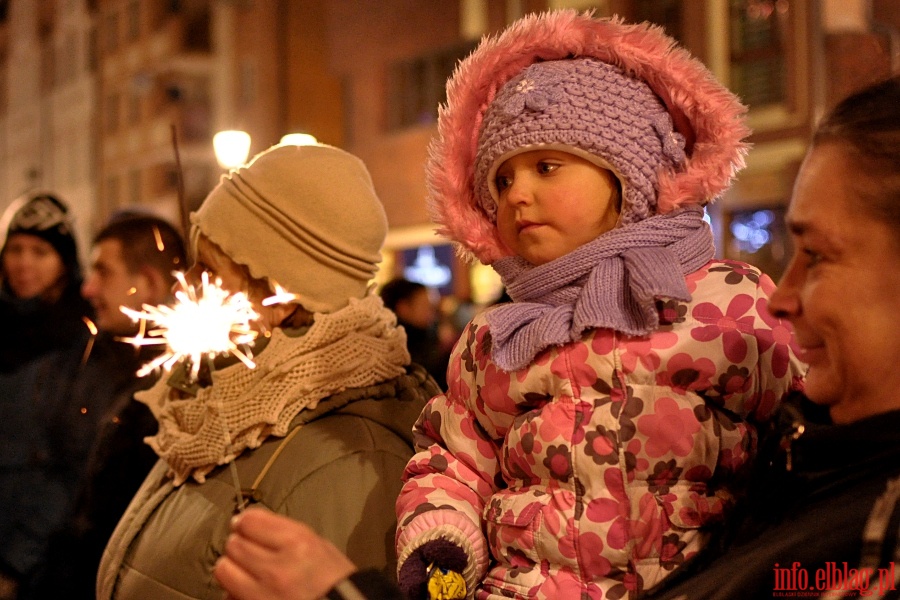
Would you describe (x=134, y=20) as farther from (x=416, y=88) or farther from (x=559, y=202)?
(x=559, y=202)

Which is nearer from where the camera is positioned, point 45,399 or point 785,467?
point 785,467

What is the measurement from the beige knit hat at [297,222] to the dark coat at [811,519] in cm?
141

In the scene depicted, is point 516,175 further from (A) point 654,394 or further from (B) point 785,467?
(B) point 785,467

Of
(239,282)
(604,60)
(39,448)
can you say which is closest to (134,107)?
(39,448)

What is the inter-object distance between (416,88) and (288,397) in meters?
14.8

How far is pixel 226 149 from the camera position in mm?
4777

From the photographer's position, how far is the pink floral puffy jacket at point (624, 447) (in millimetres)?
1748

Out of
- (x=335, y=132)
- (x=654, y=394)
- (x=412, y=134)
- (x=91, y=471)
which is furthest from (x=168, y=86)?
(x=654, y=394)

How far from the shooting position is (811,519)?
1435 millimetres

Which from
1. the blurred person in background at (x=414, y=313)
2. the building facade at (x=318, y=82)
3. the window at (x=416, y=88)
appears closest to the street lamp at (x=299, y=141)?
the building facade at (x=318, y=82)

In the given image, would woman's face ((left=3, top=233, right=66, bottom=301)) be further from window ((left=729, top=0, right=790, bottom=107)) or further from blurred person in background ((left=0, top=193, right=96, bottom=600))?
window ((left=729, top=0, right=790, bottom=107))

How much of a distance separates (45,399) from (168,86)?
2220cm

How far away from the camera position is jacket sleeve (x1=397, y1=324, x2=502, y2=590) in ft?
6.26

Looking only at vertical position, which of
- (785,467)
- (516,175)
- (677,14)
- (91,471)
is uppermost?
(677,14)
